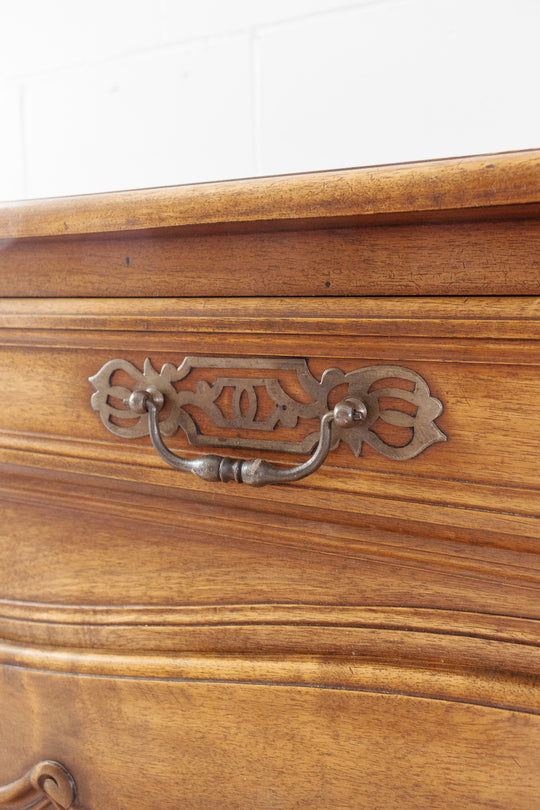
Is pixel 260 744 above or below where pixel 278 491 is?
below

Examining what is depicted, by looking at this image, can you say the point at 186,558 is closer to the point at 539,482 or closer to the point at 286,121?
the point at 539,482

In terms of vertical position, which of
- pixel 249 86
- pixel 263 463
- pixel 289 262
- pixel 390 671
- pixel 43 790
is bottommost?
pixel 43 790

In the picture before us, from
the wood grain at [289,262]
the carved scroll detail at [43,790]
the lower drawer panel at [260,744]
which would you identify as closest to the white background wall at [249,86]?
the wood grain at [289,262]

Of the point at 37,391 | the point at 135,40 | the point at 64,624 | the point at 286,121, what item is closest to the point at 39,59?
the point at 135,40

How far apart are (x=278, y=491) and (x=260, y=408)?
0.16ft

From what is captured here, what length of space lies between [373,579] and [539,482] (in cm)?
10

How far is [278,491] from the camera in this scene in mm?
342

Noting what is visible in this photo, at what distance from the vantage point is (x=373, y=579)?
1.09 ft

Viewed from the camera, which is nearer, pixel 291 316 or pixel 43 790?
pixel 291 316

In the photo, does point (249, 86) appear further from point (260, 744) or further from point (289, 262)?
point (260, 744)

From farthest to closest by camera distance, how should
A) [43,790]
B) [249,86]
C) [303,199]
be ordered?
[249,86] < [43,790] < [303,199]

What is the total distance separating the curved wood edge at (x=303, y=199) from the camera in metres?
0.25

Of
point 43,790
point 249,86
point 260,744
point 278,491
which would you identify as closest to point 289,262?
point 278,491

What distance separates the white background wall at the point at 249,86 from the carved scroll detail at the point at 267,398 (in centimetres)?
49
